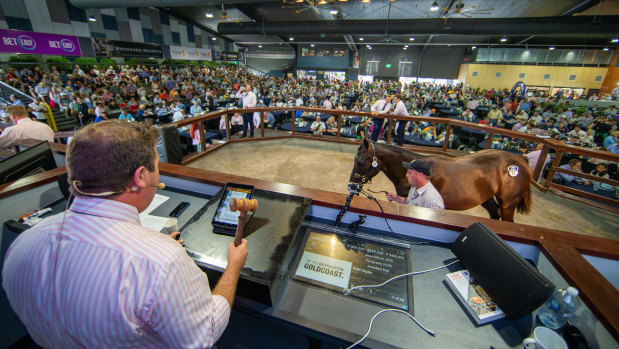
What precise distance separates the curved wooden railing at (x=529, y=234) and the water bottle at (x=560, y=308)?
0.05 metres

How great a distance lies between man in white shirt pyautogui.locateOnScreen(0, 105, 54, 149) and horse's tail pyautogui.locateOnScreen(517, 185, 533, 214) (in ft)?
23.4

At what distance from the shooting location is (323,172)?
5141 millimetres

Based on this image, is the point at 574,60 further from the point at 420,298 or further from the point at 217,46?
the point at 217,46

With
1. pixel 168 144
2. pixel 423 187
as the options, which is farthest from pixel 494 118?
pixel 168 144

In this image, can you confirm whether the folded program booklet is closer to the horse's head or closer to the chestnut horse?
the chestnut horse

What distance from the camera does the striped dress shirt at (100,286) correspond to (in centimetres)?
74

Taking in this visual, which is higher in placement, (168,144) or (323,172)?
(168,144)

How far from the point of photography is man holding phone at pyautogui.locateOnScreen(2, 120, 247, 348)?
74 cm

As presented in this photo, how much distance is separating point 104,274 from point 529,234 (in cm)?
210

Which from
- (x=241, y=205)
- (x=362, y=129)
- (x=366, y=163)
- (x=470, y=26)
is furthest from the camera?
(x=470, y=26)

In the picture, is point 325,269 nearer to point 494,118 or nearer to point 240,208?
point 240,208

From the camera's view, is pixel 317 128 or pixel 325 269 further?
pixel 317 128

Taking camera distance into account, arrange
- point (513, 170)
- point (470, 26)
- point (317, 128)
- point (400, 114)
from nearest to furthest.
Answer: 1. point (513, 170)
2. point (400, 114)
3. point (317, 128)
4. point (470, 26)

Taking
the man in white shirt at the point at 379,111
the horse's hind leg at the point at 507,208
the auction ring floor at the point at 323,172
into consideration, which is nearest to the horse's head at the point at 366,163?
the auction ring floor at the point at 323,172
